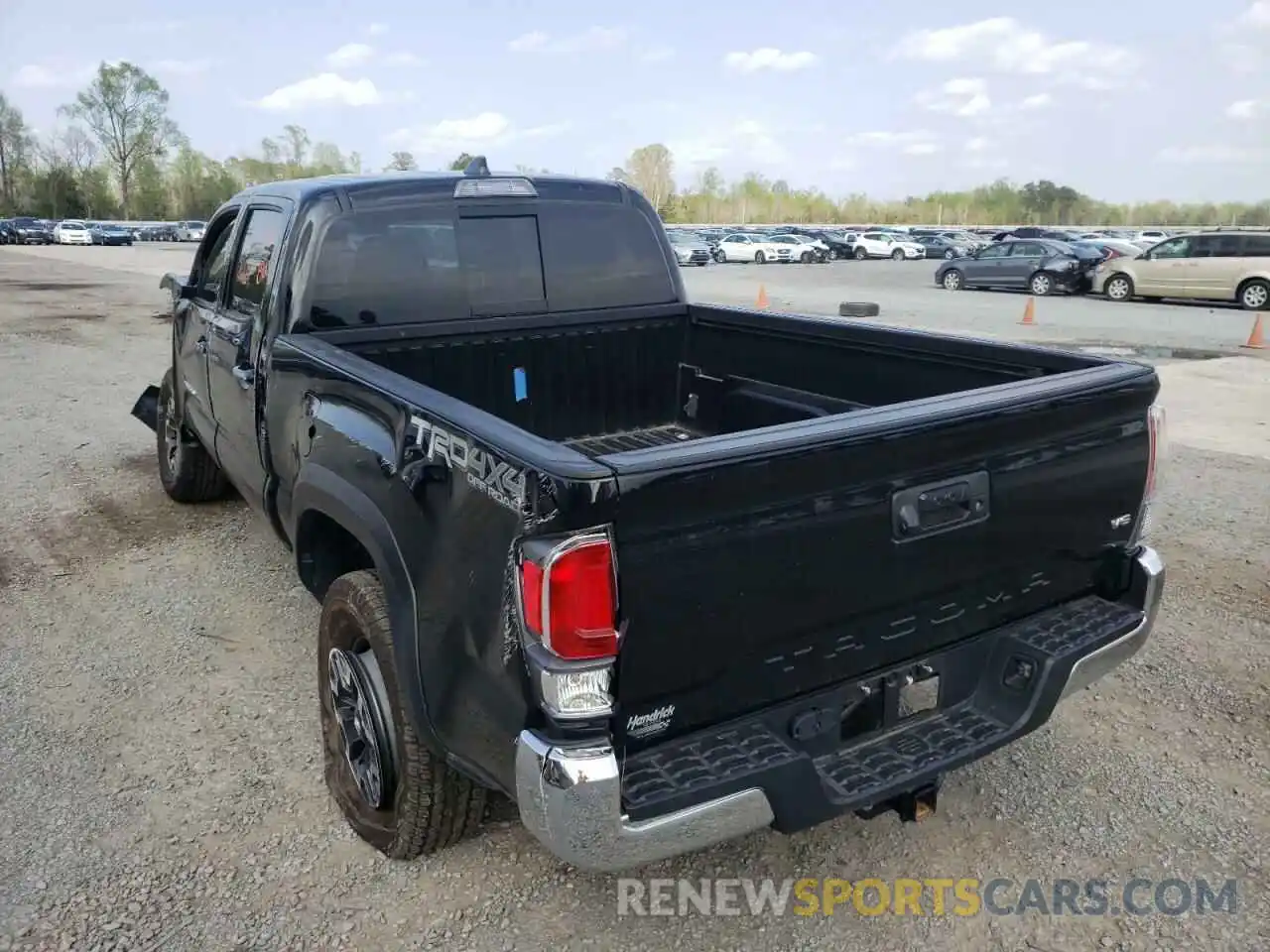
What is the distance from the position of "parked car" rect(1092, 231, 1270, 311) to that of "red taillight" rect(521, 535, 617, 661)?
72.6ft

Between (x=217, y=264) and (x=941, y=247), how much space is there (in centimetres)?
4586

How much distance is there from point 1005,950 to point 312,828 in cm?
208

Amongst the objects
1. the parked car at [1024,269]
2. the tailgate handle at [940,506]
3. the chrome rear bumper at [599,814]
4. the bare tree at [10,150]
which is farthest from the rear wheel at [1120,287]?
the bare tree at [10,150]

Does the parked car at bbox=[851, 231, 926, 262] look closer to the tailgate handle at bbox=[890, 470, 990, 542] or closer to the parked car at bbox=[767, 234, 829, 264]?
the parked car at bbox=[767, 234, 829, 264]

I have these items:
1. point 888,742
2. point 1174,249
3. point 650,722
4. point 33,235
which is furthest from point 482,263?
point 33,235

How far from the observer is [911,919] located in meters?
2.72

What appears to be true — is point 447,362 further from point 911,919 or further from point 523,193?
point 911,919

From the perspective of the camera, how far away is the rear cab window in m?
3.69

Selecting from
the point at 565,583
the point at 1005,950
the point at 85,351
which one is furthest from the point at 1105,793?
the point at 85,351

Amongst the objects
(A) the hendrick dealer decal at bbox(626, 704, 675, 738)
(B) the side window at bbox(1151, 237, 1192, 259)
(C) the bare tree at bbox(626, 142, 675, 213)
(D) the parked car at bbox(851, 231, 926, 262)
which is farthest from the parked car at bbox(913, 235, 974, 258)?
(C) the bare tree at bbox(626, 142, 675, 213)

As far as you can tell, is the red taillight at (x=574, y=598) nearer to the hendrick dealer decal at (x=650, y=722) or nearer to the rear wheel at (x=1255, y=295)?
the hendrick dealer decal at (x=650, y=722)

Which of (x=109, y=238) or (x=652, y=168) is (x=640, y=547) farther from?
(x=652, y=168)

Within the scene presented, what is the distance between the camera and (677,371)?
4660 mm

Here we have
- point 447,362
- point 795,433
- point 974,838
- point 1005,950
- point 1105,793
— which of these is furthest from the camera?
point 447,362
